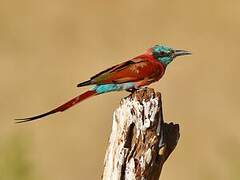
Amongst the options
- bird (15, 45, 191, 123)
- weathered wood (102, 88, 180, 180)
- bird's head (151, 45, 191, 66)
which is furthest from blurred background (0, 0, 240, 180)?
weathered wood (102, 88, 180, 180)

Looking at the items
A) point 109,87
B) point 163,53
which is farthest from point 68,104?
point 163,53

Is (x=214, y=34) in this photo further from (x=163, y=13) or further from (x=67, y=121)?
(x=67, y=121)

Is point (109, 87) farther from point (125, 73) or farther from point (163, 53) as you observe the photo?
point (163, 53)

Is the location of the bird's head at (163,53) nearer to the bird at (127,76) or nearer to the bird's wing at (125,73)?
the bird at (127,76)

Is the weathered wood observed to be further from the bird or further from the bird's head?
the bird's head

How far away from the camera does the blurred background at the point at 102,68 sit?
1151 cm

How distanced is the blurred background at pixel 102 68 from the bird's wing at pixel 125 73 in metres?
2.37

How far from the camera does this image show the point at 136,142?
6.03 m

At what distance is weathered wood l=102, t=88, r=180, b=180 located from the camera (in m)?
6.00

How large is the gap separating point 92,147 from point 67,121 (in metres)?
0.95

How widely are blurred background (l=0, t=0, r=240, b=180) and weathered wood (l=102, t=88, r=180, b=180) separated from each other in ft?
10.1

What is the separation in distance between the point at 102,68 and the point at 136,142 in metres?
7.58

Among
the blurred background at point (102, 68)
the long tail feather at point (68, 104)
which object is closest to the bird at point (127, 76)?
the long tail feather at point (68, 104)

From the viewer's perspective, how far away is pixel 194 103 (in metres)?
12.9
